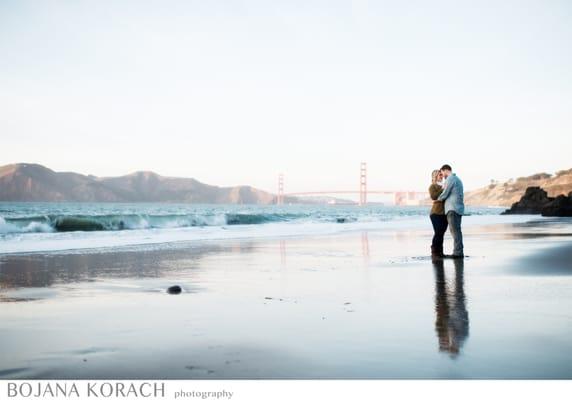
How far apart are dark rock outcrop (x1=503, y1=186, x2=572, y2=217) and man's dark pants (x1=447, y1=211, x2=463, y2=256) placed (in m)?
32.0

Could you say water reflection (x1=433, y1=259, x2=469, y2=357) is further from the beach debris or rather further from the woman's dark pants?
the woman's dark pants

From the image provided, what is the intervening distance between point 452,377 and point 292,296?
245 centimetres

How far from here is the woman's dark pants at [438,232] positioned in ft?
28.9

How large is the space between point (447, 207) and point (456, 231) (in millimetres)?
469

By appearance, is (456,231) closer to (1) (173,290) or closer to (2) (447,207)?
(2) (447,207)

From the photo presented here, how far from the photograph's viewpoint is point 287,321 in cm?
379

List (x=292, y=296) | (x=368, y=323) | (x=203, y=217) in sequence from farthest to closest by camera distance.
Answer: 1. (x=203, y=217)
2. (x=292, y=296)
3. (x=368, y=323)

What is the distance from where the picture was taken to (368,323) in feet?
12.0

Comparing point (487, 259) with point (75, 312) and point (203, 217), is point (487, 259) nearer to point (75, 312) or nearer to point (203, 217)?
point (75, 312)

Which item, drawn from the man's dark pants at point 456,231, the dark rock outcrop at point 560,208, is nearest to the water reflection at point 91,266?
the man's dark pants at point 456,231

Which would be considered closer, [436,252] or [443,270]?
[443,270]

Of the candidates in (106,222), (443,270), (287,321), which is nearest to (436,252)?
(443,270)

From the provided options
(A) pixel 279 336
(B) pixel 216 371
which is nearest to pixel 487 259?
(A) pixel 279 336
